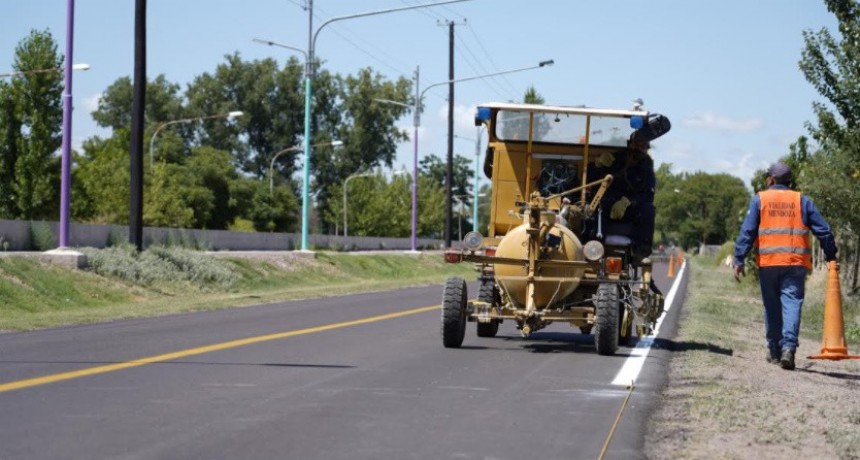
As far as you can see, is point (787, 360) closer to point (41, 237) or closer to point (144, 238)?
point (41, 237)

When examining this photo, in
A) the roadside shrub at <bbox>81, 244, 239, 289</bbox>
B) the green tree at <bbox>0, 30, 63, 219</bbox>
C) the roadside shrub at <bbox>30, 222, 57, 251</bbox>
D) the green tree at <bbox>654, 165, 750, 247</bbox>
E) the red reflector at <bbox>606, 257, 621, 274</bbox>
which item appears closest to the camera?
the red reflector at <bbox>606, 257, 621, 274</bbox>

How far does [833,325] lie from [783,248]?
133 cm

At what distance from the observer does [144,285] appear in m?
32.6

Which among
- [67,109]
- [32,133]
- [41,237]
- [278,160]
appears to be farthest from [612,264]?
[278,160]

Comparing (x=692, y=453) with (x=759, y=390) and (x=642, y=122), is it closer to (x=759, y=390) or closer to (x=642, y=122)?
(x=759, y=390)

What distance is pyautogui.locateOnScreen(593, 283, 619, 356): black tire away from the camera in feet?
46.8

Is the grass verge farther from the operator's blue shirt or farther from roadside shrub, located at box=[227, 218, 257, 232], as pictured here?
roadside shrub, located at box=[227, 218, 257, 232]

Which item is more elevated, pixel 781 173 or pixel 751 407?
pixel 781 173

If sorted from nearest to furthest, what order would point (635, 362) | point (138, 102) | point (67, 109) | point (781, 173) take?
point (781, 173), point (635, 362), point (67, 109), point (138, 102)

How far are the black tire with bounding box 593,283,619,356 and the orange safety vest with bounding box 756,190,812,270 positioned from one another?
69.1 inches

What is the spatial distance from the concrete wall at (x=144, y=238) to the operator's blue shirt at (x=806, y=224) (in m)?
24.7

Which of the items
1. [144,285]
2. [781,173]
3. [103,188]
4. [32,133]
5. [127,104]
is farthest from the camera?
[127,104]

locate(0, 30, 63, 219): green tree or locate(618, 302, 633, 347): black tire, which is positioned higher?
locate(0, 30, 63, 219): green tree

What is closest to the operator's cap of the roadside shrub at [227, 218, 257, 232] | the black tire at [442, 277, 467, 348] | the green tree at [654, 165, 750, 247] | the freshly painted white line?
the freshly painted white line
